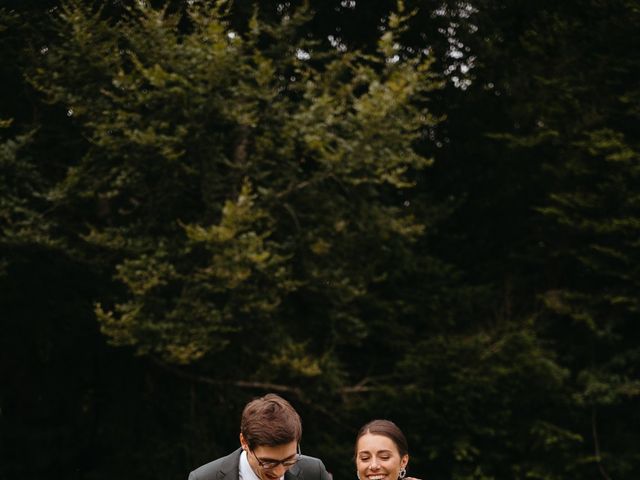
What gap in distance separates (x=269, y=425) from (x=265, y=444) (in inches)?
2.8

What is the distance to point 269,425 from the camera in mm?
3695

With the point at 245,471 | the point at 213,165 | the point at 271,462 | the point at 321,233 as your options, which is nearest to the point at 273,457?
the point at 271,462

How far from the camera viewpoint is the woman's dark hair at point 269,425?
3678 mm

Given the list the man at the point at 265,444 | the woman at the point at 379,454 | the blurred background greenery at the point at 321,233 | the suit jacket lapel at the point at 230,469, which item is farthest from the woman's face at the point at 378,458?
the blurred background greenery at the point at 321,233

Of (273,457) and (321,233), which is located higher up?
(321,233)

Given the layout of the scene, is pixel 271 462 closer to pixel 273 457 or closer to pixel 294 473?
pixel 273 457

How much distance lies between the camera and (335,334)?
11820 mm

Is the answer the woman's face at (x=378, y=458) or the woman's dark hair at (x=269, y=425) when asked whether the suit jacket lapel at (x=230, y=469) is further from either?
the woman's face at (x=378, y=458)

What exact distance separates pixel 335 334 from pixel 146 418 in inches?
99.2

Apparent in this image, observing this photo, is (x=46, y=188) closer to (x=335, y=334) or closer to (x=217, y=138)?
(x=217, y=138)

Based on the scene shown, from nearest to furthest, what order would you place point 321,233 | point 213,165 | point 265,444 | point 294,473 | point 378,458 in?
point 265,444
point 378,458
point 294,473
point 213,165
point 321,233

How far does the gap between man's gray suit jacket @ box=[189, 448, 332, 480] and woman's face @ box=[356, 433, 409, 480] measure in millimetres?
313

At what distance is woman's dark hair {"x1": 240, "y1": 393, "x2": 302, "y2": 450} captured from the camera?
145 inches

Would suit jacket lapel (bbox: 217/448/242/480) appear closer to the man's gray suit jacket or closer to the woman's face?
the man's gray suit jacket
